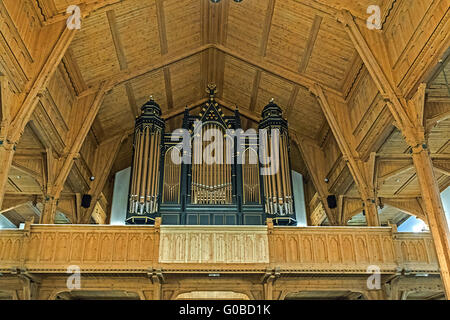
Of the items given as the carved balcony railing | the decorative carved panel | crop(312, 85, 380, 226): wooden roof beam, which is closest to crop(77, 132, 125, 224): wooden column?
the carved balcony railing

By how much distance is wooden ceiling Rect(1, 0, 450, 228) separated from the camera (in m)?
13.8

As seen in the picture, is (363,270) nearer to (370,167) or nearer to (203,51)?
(370,167)

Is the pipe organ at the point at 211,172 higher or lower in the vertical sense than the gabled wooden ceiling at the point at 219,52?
lower

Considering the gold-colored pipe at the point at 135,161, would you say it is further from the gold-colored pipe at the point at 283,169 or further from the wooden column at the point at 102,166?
the gold-colored pipe at the point at 283,169

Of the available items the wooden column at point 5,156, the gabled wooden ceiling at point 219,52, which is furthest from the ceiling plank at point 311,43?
the wooden column at point 5,156

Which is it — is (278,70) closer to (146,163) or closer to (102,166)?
(146,163)

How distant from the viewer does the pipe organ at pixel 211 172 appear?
1423cm

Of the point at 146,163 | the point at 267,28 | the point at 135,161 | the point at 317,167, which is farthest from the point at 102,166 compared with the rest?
the point at 317,167

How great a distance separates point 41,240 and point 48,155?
11.0 feet

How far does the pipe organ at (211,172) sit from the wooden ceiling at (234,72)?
5.24 ft

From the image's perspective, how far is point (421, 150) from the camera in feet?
36.7

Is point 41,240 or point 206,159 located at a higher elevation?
point 206,159

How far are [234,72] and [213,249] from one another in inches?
337
